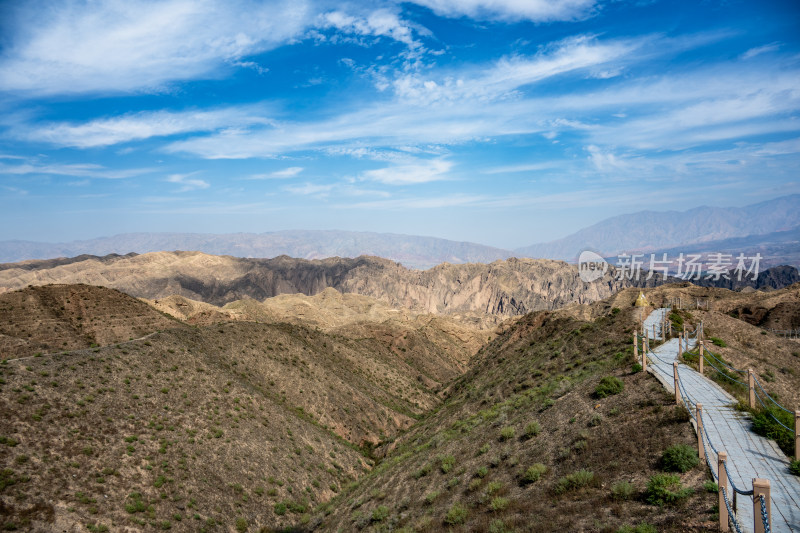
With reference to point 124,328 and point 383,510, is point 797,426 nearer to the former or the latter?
point 383,510

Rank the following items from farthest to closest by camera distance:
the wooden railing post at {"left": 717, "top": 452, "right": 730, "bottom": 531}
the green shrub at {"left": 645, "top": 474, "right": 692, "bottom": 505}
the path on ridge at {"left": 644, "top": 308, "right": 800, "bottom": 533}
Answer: the green shrub at {"left": 645, "top": 474, "right": 692, "bottom": 505} → the path on ridge at {"left": 644, "top": 308, "right": 800, "bottom": 533} → the wooden railing post at {"left": 717, "top": 452, "right": 730, "bottom": 531}

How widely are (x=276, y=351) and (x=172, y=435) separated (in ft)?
69.6

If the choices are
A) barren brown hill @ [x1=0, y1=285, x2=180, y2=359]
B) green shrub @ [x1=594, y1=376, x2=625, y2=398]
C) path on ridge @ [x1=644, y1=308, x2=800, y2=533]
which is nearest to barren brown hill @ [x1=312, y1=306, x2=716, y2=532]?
green shrub @ [x1=594, y1=376, x2=625, y2=398]

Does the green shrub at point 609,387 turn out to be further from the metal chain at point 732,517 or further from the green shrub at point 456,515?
the metal chain at point 732,517

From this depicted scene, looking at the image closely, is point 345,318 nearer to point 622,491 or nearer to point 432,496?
point 432,496

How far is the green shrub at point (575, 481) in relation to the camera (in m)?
13.3

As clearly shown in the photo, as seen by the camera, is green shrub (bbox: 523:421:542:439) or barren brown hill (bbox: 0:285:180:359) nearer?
green shrub (bbox: 523:421:542:439)

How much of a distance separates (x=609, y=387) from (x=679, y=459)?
7.32 meters

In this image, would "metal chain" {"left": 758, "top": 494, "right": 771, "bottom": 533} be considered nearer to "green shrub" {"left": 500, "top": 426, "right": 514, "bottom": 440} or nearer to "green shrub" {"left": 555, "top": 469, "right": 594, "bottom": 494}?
"green shrub" {"left": 555, "top": 469, "right": 594, "bottom": 494}

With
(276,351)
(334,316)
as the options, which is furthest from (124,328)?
(334,316)

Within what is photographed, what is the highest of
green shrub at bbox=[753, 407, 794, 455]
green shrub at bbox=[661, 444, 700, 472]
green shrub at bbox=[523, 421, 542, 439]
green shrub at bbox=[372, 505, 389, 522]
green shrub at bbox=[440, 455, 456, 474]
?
green shrub at bbox=[753, 407, 794, 455]

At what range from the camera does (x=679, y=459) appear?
472 inches

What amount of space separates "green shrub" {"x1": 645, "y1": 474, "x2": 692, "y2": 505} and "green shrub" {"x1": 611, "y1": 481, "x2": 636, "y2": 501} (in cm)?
43

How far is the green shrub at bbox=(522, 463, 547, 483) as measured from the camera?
14993 mm
